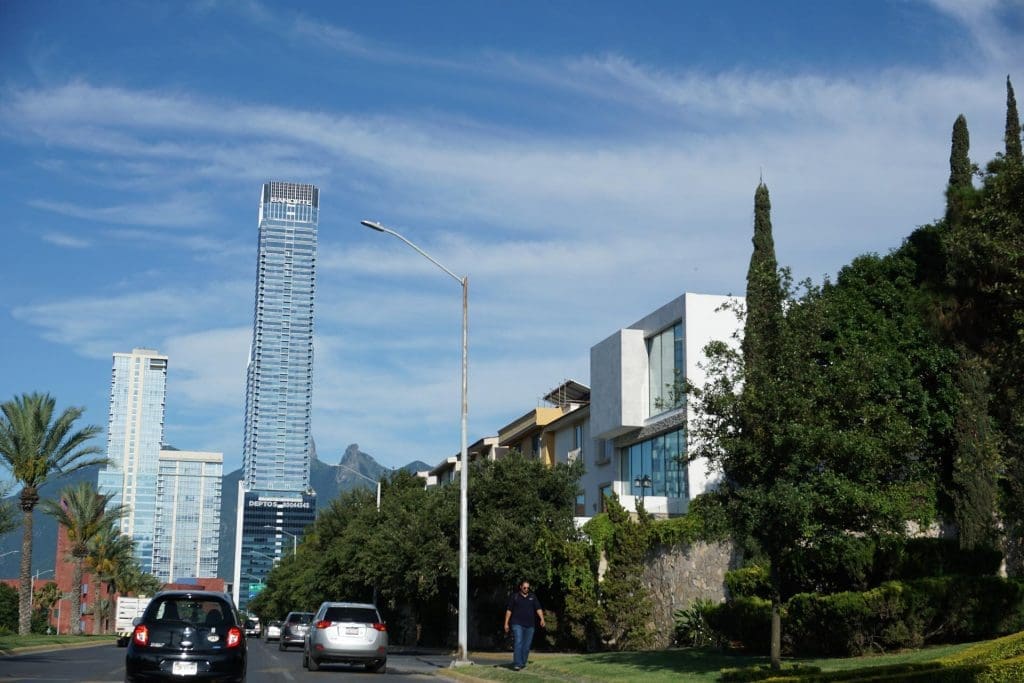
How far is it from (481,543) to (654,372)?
38.4 feet

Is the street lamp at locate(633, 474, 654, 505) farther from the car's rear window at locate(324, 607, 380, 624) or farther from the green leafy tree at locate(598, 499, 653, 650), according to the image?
the car's rear window at locate(324, 607, 380, 624)

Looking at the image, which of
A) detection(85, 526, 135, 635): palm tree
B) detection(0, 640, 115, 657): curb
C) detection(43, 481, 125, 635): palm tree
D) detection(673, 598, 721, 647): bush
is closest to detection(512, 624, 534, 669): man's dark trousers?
detection(673, 598, 721, 647): bush

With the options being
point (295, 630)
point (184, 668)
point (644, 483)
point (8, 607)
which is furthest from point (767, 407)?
point (8, 607)

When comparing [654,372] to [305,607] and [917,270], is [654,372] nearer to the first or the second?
[917,270]

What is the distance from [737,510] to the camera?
20.2m

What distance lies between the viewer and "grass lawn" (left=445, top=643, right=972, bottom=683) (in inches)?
798

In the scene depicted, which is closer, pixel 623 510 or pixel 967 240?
pixel 967 240

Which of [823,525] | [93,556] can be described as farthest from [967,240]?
[93,556]

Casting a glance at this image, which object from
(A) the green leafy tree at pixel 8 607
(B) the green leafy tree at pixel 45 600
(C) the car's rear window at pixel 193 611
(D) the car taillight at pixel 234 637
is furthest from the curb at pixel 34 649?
(B) the green leafy tree at pixel 45 600

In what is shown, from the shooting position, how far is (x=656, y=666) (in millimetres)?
23188

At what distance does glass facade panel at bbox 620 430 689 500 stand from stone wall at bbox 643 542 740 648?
714 cm

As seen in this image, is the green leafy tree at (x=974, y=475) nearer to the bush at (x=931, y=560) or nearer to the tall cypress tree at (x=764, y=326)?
the bush at (x=931, y=560)

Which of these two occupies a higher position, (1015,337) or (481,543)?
(1015,337)

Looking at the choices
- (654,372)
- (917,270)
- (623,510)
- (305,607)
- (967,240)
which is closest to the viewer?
(967,240)
